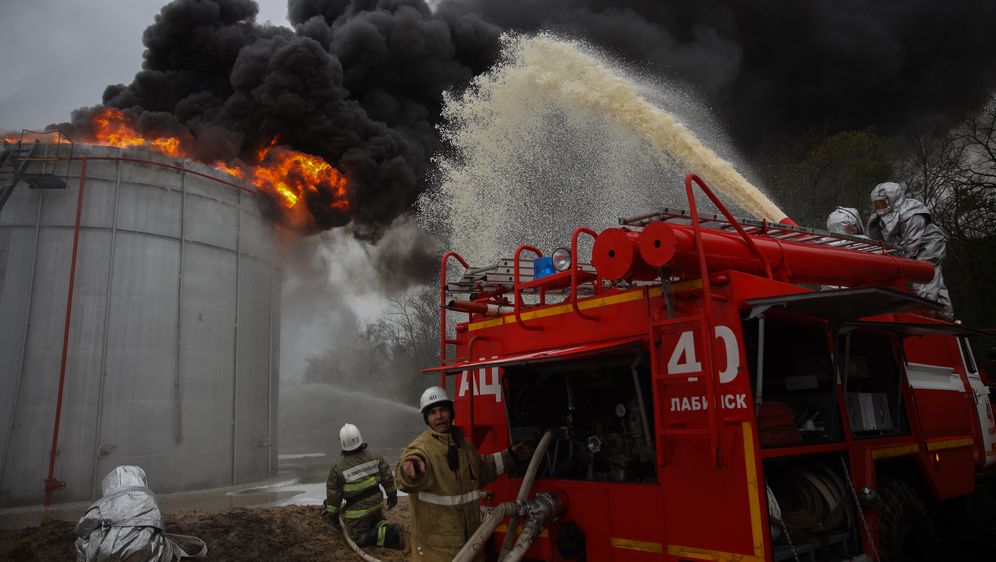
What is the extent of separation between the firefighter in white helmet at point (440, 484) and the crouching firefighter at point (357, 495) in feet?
10.8

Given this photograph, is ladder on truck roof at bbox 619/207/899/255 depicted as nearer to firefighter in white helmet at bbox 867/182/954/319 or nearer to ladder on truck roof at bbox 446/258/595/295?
firefighter in white helmet at bbox 867/182/954/319

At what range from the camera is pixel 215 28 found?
18781mm

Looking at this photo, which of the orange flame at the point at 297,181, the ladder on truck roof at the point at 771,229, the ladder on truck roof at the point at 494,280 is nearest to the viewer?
the ladder on truck roof at the point at 771,229

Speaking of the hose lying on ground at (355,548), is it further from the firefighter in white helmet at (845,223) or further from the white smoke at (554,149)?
the white smoke at (554,149)

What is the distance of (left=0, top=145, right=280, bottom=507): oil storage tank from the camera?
11875 mm

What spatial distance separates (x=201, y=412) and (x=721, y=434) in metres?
12.4

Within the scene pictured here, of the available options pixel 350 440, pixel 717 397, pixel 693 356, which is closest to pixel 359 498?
pixel 350 440

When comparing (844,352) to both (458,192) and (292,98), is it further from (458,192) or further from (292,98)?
(292,98)

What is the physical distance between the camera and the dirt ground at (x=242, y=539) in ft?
22.9

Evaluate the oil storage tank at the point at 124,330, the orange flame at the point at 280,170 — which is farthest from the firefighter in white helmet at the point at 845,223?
the orange flame at the point at 280,170

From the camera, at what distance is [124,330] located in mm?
12648

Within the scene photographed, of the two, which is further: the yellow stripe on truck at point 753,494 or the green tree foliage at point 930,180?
the green tree foliage at point 930,180

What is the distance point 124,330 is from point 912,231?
13036 millimetres

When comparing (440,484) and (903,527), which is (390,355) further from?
(903,527)
